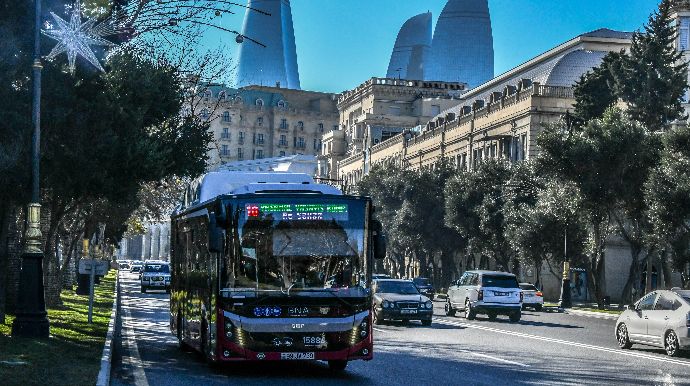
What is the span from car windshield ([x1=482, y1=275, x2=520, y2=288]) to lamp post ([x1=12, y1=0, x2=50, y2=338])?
705 inches

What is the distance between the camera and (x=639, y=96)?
1994 inches

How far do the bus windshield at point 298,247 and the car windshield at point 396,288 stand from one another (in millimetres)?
15533

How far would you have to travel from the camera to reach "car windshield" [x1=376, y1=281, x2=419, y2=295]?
1193 inches

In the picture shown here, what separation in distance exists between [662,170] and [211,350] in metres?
26.0

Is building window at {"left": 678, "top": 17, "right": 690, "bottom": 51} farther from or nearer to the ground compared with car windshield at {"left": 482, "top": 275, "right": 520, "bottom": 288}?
farther from the ground

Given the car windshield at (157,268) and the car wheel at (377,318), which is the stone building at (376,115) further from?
the car wheel at (377,318)

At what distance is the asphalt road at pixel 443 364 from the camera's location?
14641mm

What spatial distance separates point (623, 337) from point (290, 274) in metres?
10.9

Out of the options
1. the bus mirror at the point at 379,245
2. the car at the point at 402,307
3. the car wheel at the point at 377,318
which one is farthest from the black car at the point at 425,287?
the bus mirror at the point at 379,245

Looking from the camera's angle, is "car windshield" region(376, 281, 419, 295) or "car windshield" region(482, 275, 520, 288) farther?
"car windshield" region(482, 275, 520, 288)

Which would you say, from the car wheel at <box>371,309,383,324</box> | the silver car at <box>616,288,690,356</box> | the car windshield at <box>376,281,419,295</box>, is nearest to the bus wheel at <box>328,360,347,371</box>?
the silver car at <box>616,288,690,356</box>

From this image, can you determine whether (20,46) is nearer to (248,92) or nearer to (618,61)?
(618,61)

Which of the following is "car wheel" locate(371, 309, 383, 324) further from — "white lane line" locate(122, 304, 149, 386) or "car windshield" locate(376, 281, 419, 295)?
"white lane line" locate(122, 304, 149, 386)

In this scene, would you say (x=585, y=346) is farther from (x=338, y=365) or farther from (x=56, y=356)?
(x=56, y=356)
